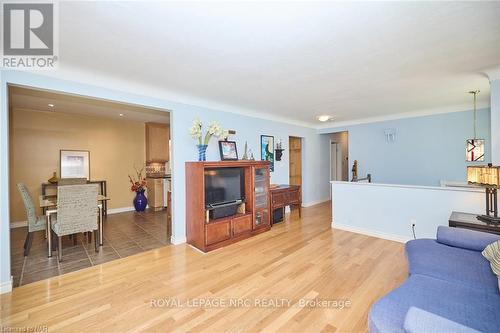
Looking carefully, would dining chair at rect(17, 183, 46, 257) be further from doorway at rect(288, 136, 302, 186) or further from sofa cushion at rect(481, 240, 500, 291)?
doorway at rect(288, 136, 302, 186)

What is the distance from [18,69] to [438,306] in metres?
4.26

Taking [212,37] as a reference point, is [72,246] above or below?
below

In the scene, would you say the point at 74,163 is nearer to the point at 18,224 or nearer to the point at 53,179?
the point at 53,179

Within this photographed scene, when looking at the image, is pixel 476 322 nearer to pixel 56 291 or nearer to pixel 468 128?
pixel 56 291

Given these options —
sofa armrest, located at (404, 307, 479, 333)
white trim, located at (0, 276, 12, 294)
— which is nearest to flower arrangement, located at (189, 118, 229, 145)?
white trim, located at (0, 276, 12, 294)

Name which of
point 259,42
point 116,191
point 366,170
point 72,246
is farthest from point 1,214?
point 366,170

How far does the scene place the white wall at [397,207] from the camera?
119 inches

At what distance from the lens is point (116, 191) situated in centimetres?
575

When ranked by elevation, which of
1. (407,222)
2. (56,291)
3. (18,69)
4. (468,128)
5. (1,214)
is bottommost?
(56,291)

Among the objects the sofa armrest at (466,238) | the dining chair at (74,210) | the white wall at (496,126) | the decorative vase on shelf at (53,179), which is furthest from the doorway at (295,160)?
the decorative vase on shelf at (53,179)

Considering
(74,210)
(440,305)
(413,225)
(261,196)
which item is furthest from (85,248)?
(413,225)

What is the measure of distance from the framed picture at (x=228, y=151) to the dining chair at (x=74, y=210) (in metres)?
2.05

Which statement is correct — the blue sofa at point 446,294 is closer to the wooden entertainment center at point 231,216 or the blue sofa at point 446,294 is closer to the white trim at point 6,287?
the wooden entertainment center at point 231,216

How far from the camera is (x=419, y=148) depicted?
4922mm
